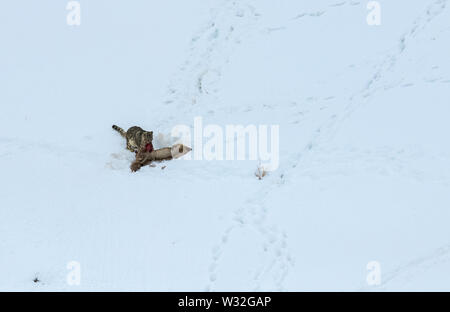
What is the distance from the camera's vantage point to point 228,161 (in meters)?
6.30

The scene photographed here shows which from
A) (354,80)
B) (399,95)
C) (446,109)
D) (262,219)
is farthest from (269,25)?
(262,219)

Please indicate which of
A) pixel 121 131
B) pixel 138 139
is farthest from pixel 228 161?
pixel 121 131

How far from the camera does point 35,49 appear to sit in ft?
28.6

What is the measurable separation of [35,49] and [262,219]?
623 cm

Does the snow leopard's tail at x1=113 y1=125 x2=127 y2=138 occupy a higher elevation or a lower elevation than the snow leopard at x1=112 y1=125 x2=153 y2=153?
higher

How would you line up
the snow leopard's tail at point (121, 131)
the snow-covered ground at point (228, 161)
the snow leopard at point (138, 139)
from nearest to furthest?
1. the snow-covered ground at point (228, 161)
2. the snow leopard at point (138, 139)
3. the snow leopard's tail at point (121, 131)

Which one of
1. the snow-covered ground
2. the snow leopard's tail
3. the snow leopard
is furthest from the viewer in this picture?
the snow leopard's tail

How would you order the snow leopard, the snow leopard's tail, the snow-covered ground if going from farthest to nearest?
the snow leopard's tail → the snow leopard → the snow-covered ground

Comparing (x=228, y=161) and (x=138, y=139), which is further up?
(x=138, y=139)

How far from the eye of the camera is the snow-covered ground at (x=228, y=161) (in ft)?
16.4

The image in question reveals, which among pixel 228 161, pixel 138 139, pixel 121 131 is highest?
pixel 121 131

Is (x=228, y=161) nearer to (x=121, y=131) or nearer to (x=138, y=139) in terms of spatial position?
(x=138, y=139)

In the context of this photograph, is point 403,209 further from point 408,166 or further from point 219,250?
point 219,250

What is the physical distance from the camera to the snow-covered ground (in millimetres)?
4984
